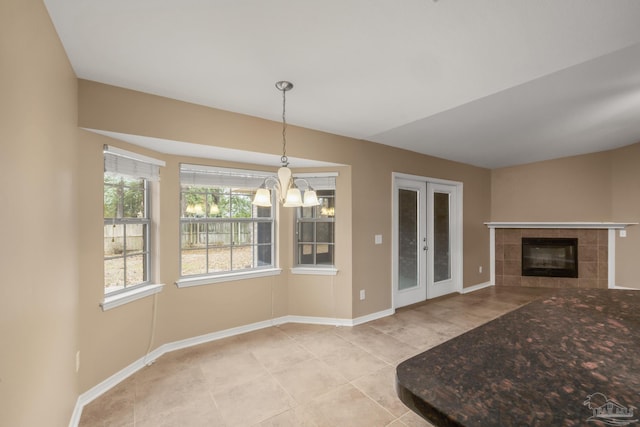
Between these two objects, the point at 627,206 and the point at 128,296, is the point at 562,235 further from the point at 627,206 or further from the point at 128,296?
the point at 128,296

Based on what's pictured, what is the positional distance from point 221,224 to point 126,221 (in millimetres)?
984

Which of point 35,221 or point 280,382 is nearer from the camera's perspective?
point 35,221

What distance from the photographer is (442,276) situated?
198 inches

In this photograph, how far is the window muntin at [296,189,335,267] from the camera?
377cm

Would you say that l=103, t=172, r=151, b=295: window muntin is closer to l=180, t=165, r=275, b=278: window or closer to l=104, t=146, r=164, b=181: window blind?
l=104, t=146, r=164, b=181: window blind

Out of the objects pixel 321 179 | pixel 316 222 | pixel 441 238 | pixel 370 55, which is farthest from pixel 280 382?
pixel 441 238

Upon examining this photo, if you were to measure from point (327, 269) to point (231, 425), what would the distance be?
2.01 m

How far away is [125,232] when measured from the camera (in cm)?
265

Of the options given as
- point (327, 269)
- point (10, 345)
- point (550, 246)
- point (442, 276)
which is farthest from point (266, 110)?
point (550, 246)

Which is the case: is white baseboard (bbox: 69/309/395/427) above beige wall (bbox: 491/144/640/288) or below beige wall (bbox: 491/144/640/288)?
below

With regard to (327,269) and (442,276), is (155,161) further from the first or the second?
(442,276)

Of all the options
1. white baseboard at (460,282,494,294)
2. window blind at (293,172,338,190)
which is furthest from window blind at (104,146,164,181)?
white baseboard at (460,282,494,294)

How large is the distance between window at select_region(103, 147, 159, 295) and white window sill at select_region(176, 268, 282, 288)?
366mm

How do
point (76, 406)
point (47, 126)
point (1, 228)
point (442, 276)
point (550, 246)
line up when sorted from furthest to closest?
point (550, 246), point (442, 276), point (76, 406), point (47, 126), point (1, 228)
